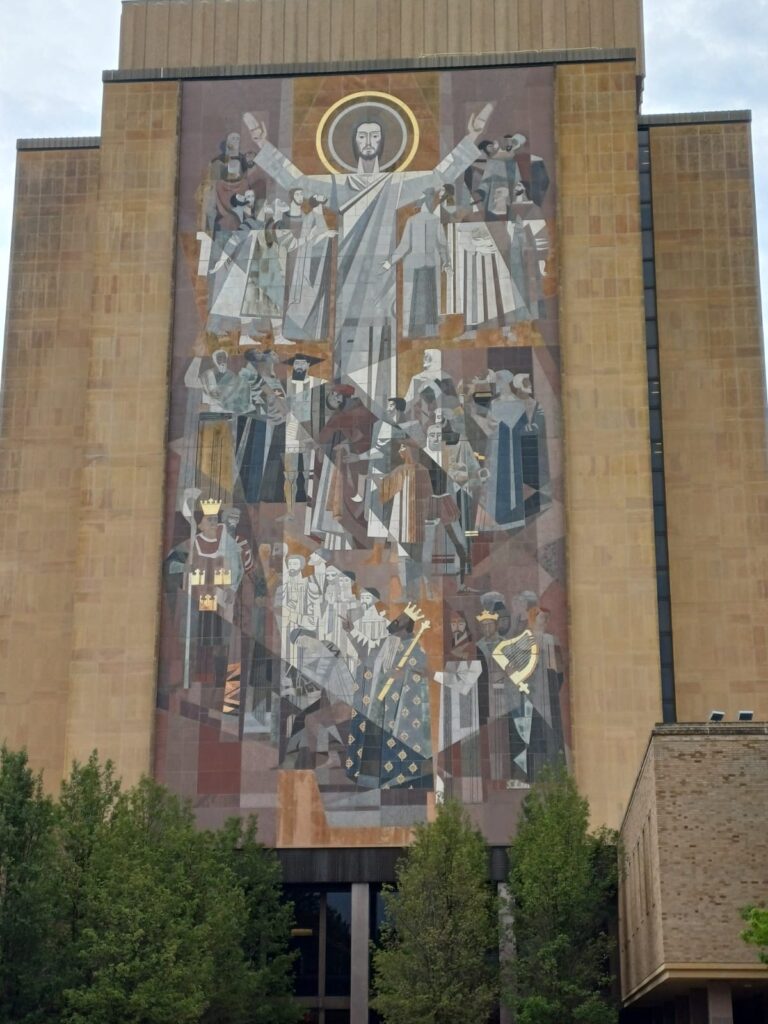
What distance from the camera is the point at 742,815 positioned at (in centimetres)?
4075

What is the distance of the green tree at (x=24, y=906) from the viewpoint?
4647 centimetres

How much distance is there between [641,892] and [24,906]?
52.1 feet

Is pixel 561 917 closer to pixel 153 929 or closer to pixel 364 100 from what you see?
pixel 153 929

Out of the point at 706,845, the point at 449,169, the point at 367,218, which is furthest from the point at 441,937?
the point at 449,169

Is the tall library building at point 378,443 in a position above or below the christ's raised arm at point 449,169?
below

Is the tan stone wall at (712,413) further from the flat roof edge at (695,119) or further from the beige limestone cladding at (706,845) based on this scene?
the beige limestone cladding at (706,845)

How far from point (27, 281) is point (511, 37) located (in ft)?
69.8

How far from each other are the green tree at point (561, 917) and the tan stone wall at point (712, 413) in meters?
9.97

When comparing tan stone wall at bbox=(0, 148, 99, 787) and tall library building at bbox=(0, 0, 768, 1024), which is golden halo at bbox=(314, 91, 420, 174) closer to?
tall library building at bbox=(0, 0, 768, 1024)

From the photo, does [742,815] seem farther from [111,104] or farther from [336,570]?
[111,104]

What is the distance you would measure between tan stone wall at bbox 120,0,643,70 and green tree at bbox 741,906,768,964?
142ft

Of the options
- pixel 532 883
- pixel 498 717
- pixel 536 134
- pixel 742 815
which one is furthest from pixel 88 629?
pixel 742 815

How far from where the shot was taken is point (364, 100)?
6825 centimetres

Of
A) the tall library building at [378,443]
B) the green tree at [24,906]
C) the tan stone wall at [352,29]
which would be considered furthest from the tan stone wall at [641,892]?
the tan stone wall at [352,29]
